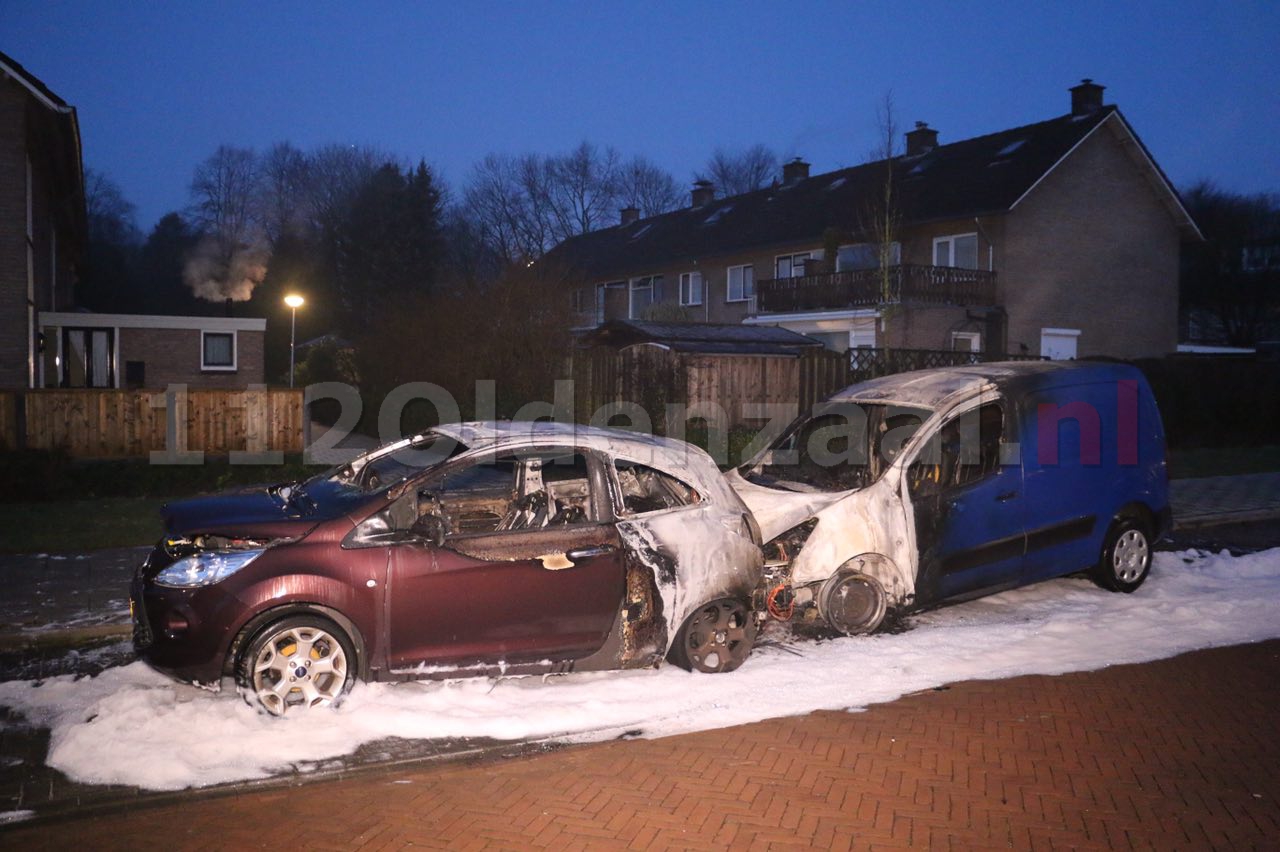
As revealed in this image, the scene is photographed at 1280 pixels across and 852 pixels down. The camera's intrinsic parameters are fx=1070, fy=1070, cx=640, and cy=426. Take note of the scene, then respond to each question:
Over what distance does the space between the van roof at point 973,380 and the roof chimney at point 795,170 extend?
35.5 m

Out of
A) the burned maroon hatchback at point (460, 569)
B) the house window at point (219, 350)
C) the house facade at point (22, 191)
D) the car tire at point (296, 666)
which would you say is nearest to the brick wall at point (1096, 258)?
the house window at point (219, 350)

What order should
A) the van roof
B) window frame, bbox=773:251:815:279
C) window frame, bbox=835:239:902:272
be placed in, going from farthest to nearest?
window frame, bbox=773:251:815:279, window frame, bbox=835:239:902:272, the van roof

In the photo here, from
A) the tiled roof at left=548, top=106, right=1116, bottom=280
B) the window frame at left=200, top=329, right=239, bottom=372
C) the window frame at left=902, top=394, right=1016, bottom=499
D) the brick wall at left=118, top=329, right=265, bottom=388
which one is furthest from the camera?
the tiled roof at left=548, top=106, right=1116, bottom=280

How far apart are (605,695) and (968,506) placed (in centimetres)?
348

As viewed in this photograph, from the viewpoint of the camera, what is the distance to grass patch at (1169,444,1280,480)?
1941cm

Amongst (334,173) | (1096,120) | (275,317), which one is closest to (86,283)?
(275,317)

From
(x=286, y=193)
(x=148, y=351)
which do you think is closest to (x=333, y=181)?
(x=286, y=193)

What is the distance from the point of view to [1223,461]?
69.9 feet

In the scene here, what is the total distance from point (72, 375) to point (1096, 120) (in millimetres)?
29629

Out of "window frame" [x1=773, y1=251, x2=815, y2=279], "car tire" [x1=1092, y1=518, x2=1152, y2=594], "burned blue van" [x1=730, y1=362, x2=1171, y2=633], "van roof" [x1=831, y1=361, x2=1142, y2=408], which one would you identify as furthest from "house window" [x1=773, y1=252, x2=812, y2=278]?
"car tire" [x1=1092, y1=518, x2=1152, y2=594]

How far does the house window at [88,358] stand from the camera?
1104 inches

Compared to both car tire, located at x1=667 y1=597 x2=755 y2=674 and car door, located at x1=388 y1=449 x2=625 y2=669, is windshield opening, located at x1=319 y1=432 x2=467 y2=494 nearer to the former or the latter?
car door, located at x1=388 y1=449 x2=625 y2=669

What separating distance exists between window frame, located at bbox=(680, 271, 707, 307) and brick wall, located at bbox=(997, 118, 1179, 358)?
1370 centimetres

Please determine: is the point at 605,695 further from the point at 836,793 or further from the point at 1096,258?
the point at 1096,258
